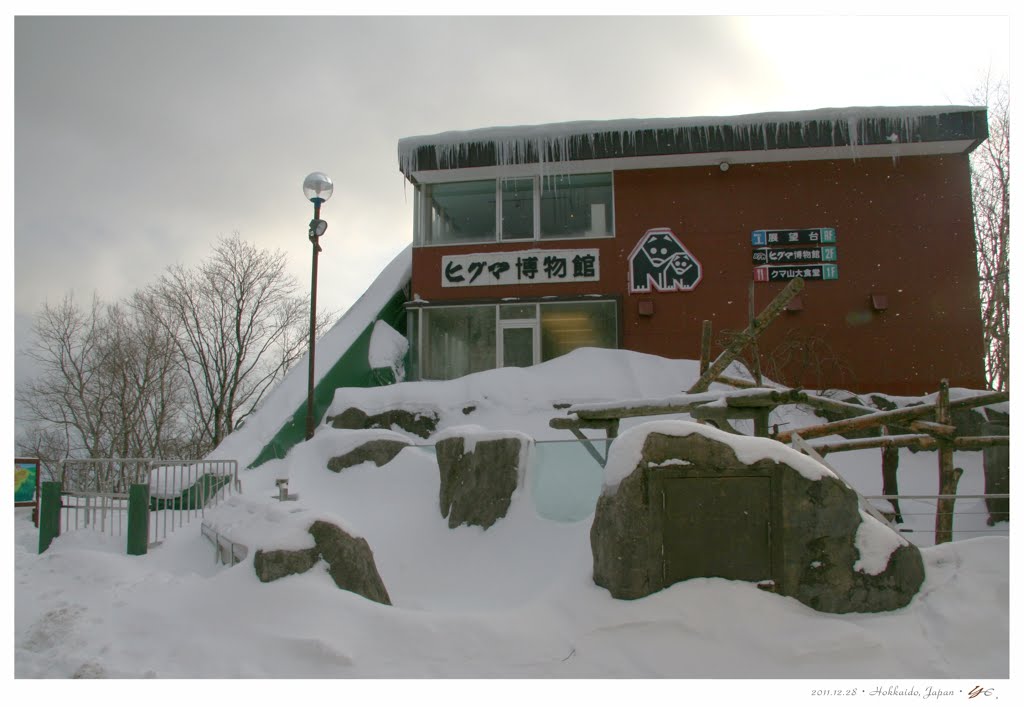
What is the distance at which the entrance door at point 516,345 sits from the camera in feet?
54.2

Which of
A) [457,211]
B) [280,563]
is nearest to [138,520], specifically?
[280,563]

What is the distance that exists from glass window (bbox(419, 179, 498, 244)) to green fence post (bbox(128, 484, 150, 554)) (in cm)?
980

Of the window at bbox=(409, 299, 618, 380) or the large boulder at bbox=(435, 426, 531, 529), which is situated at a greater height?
the window at bbox=(409, 299, 618, 380)

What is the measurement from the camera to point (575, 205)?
55.5 ft

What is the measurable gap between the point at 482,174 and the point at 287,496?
9.75 metres

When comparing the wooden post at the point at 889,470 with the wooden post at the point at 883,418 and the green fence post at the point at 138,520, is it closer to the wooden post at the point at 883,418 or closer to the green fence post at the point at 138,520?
the wooden post at the point at 883,418

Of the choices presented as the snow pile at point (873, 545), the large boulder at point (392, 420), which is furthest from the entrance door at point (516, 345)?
the snow pile at point (873, 545)

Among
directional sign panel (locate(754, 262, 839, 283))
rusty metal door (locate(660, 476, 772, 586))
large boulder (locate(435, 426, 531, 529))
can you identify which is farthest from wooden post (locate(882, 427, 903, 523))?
directional sign panel (locate(754, 262, 839, 283))

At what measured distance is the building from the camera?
15.5m

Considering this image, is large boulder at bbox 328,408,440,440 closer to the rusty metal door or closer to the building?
the building

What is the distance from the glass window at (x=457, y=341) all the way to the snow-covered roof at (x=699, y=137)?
328 centimetres

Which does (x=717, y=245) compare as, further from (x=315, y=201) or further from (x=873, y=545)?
(x=873, y=545)

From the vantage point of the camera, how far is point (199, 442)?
2986cm

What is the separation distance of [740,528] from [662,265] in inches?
439
